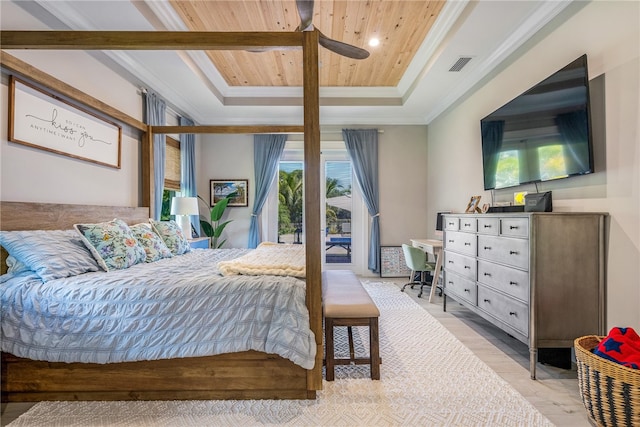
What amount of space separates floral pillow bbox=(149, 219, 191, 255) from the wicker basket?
3.28 m

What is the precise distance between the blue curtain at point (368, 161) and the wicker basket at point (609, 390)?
373 cm

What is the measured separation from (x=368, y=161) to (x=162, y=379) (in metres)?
4.34

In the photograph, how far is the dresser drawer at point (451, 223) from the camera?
3207 millimetres

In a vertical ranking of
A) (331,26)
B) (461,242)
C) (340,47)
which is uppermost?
(331,26)

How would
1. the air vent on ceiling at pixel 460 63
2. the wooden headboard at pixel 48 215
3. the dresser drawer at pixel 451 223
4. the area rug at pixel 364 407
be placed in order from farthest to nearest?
the air vent on ceiling at pixel 460 63, the dresser drawer at pixel 451 223, the wooden headboard at pixel 48 215, the area rug at pixel 364 407

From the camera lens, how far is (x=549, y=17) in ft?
8.29

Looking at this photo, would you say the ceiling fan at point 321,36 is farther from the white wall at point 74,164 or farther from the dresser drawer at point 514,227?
the white wall at point 74,164

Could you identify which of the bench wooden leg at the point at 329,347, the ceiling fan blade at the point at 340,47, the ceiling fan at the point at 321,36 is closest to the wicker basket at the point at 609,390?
the bench wooden leg at the point at 329,347

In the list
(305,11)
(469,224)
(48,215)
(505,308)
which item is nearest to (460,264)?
(469,224)

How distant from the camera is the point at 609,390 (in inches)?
59.4

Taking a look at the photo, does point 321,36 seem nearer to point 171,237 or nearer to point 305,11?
point 305,11

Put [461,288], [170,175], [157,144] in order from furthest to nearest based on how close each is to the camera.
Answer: [170,175] → [157,144] → [461,288]

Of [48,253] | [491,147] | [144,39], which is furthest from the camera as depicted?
[491,147]

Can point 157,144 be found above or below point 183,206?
Answer: above
